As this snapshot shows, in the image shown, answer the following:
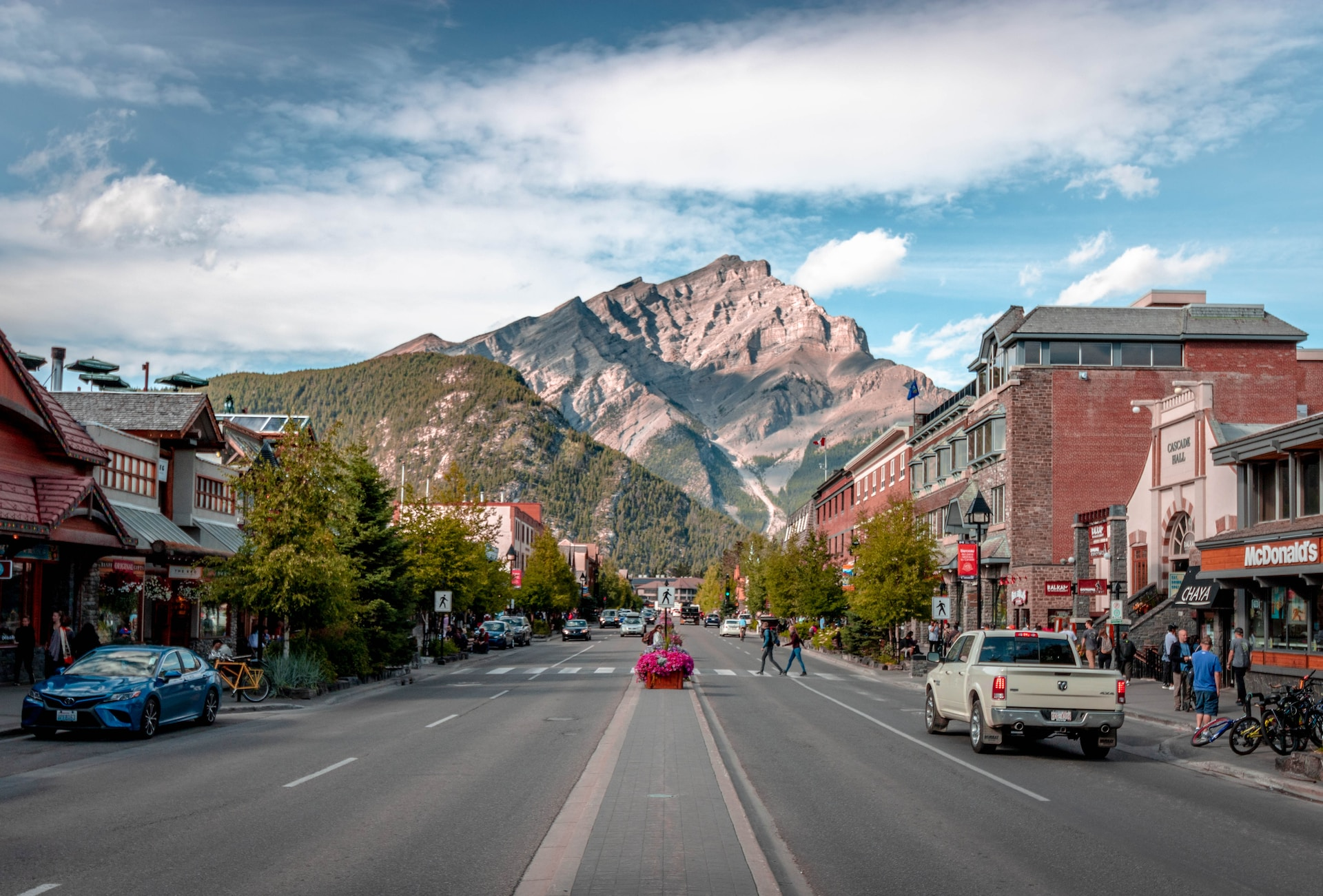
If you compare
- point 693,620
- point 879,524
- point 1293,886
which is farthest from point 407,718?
point 693,620

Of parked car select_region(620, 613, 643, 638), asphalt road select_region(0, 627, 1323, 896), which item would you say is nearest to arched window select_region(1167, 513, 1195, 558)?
asphalt road select_region(0, 627, 1323, 896)

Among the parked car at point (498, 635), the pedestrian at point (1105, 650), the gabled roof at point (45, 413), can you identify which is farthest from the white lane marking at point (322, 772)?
the parked car at point (498, 635)

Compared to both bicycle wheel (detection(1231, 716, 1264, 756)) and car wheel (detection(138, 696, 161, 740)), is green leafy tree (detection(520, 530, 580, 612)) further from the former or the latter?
bicycle wheel (detection(1231, 716, 1264, 756))

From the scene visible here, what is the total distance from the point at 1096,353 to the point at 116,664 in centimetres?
4064

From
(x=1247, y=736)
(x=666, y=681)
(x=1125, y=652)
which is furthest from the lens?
(x=1125, y=652)

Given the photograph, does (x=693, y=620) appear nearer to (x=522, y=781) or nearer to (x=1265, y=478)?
(x=1265, y=478)

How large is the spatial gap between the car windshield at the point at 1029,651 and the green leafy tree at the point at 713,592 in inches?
5924

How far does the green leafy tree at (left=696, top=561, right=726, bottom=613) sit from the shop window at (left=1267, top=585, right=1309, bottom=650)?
14124 cm

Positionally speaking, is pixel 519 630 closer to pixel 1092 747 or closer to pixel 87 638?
pixel 87 638

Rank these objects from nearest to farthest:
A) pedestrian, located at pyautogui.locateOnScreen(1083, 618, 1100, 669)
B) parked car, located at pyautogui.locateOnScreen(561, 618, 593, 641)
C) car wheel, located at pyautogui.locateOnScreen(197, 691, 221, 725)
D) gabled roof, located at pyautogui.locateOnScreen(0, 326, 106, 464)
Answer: car wheel, located at pyautogui.locateOnScreen(197, 691, 221, 725) < gabled roof, located at pyautogui.locateOnScreen(0, 326, 106, 464) < pedestrian, located at pyautogui.locateOnScreen(1083, 618, 1100, 669) < parked car, located at pyautogui.locateOnScreen(561, 618, 593, 641)

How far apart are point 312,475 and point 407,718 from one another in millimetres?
8868

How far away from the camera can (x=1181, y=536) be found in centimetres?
3616

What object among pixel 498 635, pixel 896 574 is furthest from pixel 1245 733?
pixel 498 635

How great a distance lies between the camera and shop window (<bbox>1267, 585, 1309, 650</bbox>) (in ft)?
88.2
